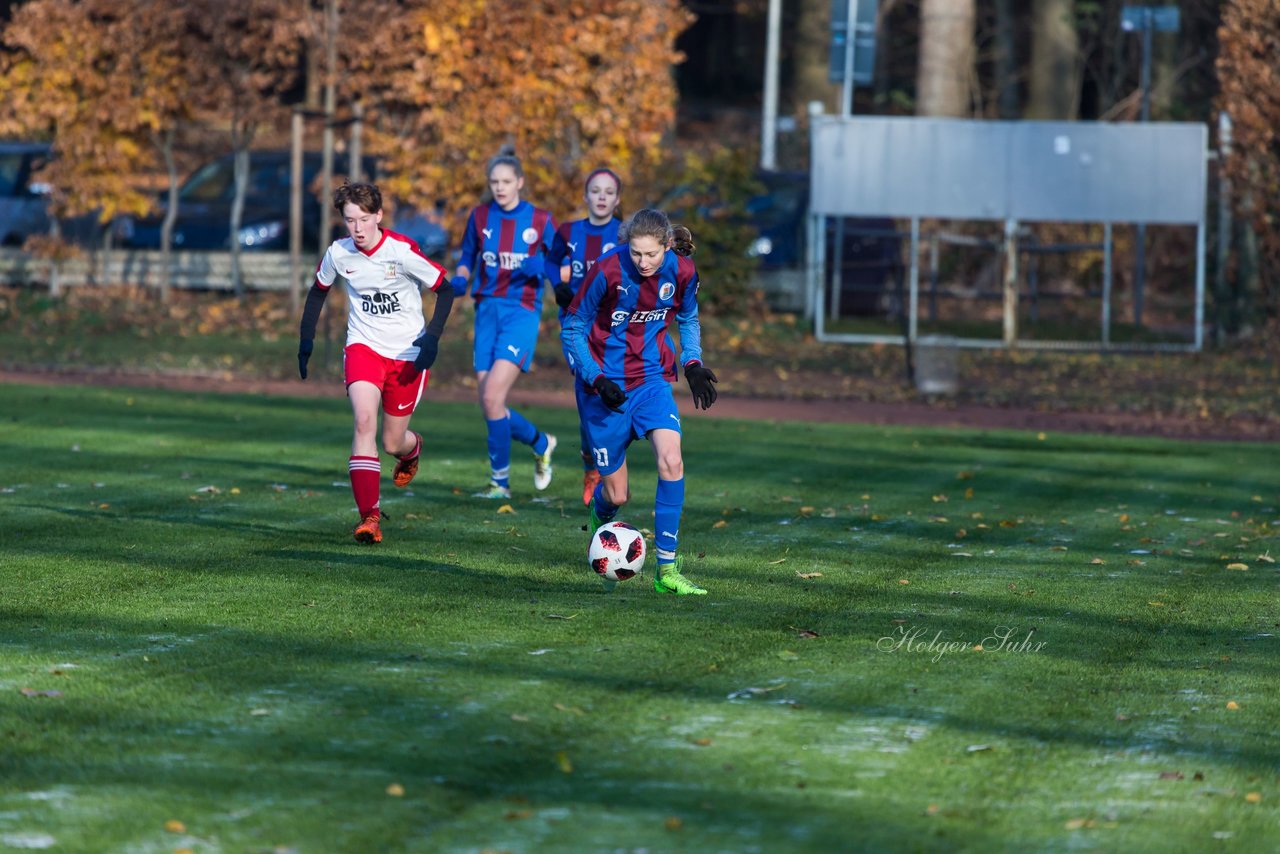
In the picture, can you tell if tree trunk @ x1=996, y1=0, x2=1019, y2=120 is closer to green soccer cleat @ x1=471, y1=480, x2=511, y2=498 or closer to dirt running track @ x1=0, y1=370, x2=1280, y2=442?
dirt running track @ x1=0, y1=370, x2=1280, y2=442

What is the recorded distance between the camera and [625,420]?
8406mm

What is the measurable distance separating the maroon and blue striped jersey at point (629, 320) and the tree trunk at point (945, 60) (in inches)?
953

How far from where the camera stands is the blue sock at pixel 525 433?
459 inches

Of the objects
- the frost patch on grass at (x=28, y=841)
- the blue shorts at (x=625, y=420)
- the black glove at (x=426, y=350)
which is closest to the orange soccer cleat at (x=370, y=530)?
the black glove at (x=426, y=350)

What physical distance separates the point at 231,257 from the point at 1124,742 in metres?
22.7

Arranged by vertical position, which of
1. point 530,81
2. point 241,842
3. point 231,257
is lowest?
point 241,842

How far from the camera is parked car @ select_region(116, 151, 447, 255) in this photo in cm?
2733

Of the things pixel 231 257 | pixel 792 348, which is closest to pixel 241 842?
pixel 792 348

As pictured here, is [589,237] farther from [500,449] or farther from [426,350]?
[426,350]

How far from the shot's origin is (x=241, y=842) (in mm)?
4535

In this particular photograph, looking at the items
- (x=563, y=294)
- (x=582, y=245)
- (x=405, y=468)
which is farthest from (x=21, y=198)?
(x=563, y=294)

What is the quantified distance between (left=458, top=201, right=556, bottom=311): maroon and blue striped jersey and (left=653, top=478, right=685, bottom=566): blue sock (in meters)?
3.70

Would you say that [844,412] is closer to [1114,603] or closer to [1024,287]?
[1114,603]

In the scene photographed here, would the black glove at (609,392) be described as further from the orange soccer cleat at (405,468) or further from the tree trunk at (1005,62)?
the tree trunk at (1005,62)
